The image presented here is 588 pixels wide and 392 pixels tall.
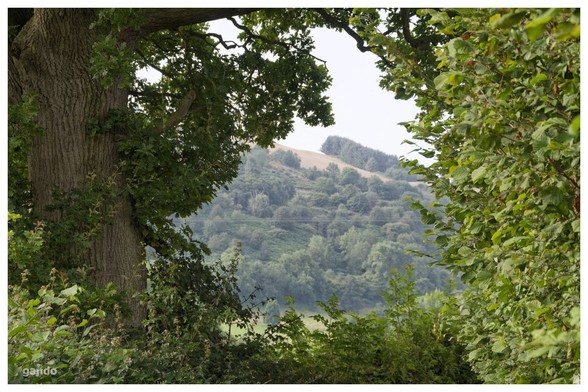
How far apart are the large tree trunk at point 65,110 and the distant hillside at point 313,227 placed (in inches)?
762

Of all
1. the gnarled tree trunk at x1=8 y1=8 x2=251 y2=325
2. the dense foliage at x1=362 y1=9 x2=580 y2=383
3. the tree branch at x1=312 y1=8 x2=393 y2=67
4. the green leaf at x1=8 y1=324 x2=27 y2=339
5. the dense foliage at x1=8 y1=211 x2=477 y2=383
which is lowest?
the dense foliage at x1=8 y1=211 x2=477 y2=383

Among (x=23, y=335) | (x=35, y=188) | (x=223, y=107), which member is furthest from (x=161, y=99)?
(x=23, y=335)

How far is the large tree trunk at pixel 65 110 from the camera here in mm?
7512

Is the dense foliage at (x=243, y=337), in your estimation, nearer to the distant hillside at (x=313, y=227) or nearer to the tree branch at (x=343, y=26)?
the tree branch at (x=343, y=26)

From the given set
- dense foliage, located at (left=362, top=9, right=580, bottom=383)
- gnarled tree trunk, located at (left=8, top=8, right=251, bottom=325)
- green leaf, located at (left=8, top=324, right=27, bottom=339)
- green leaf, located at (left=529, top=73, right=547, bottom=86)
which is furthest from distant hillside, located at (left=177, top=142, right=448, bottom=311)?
green leaf, located at (left=529, top=73, right=547, bottom=86)

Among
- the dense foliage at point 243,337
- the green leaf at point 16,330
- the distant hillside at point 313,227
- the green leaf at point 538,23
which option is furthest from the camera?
the distant hillside at point 313,227

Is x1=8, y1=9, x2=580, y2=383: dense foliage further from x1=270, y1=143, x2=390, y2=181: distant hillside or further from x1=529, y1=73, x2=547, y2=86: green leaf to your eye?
x1=270, y1=143, x2=390, y2=181: distant hillside

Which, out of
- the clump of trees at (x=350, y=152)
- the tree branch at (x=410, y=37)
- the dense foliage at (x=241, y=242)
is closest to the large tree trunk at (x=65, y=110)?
the dense foliage at (x=241, y=242)

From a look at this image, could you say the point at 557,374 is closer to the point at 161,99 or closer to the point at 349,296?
the point at 161,99

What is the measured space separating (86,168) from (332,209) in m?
25.3

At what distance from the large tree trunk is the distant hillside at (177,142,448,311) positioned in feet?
63.5

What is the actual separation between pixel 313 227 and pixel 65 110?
24.0 meters

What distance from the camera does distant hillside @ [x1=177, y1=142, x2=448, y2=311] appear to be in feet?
93.2

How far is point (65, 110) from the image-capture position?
7.62m
